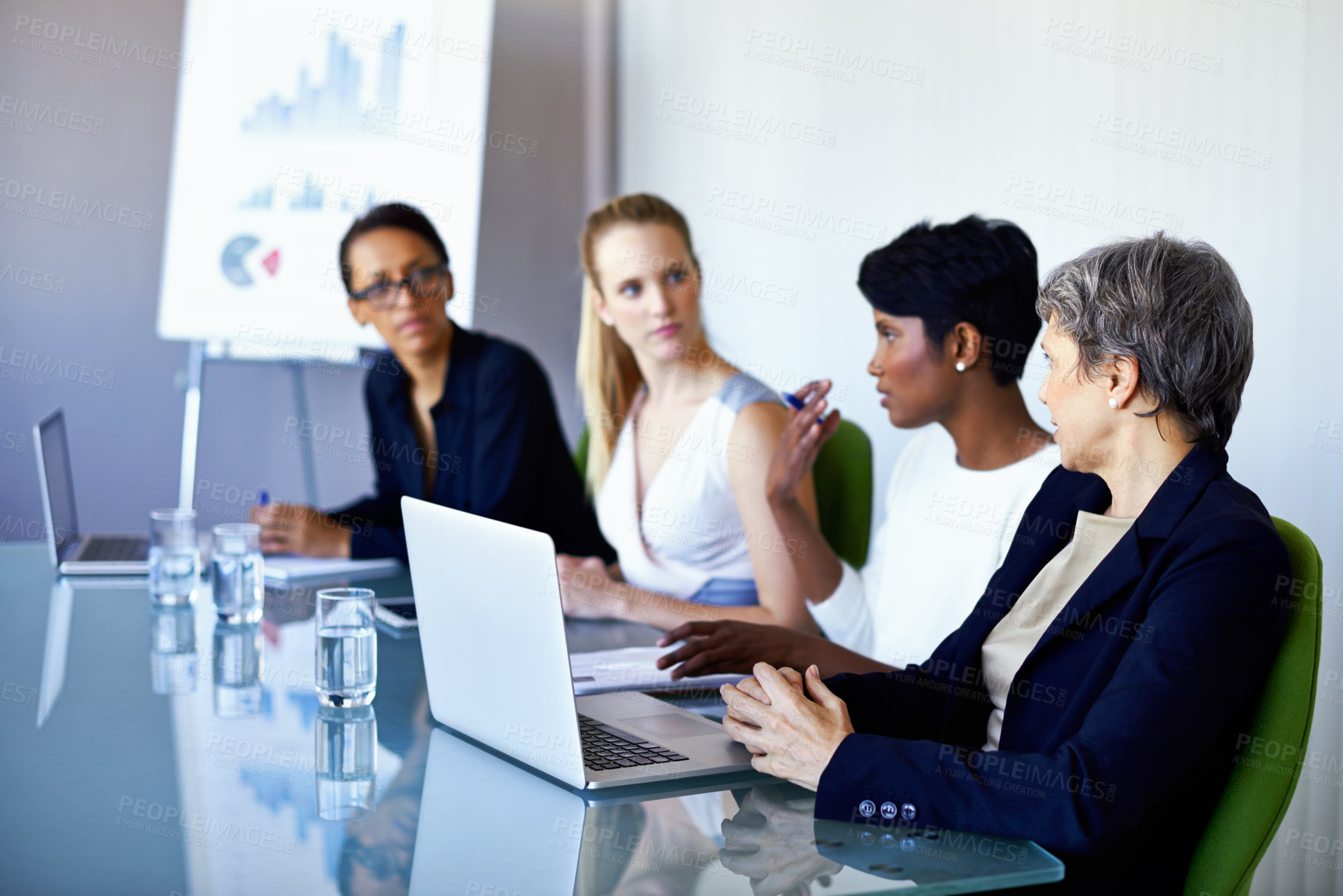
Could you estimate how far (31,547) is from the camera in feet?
8.32

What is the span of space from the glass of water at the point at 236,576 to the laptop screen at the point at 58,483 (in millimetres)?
629

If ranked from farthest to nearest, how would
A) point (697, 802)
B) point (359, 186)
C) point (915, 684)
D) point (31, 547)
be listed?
1. point (359, 186)
2. point (31, 547)
3. point (915, 684)
4. point (697, 802)

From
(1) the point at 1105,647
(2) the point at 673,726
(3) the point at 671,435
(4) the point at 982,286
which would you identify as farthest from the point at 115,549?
(1) the point at 1105,647

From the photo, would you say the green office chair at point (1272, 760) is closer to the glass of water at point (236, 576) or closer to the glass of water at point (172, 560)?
the glass of water at point (236, 576)

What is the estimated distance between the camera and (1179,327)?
1.20 meters

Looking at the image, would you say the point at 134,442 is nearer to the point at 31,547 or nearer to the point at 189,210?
the point at 189,210

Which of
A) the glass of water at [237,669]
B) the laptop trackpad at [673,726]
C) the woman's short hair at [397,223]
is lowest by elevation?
the glass of water at [237,669]

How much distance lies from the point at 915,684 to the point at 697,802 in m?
0.43

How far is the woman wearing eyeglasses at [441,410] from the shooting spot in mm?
2805

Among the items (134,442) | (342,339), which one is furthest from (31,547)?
(134,442)

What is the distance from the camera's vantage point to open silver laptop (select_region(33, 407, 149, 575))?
7.41 feet

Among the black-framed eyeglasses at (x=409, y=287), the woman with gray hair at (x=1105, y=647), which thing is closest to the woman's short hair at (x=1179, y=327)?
the woman with gray hair at (x=1105, y=647)

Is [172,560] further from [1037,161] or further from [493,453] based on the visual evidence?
[1037,161]

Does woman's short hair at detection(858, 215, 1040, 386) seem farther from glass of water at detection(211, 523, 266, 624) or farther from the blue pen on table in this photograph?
glass of water at detection(211, 523, 266, 624)
